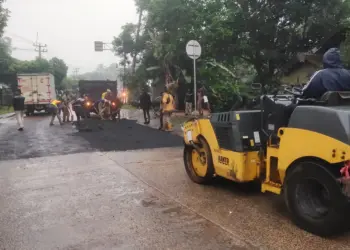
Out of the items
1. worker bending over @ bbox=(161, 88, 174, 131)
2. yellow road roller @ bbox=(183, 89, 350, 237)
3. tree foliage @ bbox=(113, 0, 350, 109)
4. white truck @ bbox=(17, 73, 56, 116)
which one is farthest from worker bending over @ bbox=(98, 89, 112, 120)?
yellow road roller @ bbox=(183, 89, 350, 237)

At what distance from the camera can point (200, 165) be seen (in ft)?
18.5

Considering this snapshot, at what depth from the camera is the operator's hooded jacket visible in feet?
12.9

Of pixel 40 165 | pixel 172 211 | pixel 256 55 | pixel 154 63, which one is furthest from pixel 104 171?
pixel 154 63

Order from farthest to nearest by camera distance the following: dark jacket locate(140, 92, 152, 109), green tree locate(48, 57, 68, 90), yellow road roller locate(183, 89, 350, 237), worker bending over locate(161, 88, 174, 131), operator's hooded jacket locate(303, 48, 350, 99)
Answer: green tree locate(48, 57, 68, 90)
dark jacket locate(140, 92, 152, 109)
worker bending over locate(161, 88, 174, 131)
operator's hooded jacket locate(303, 48, 350, 99)
yellow road roller locate(183, 89, 350, 237)

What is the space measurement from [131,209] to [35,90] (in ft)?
69.8

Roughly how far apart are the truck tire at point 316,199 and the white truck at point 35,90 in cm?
2230

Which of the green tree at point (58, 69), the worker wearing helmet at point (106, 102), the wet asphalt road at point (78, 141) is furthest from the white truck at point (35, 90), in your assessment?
the green tree at point (58, 69)

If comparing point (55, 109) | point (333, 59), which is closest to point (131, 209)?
point (333, 59)

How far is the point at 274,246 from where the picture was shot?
11.0 feet

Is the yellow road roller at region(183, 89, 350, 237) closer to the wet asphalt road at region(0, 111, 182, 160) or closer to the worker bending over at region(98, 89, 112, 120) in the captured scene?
the wet asphalt road at region(0, 111, 182, 160)

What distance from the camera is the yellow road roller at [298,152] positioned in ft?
10.8

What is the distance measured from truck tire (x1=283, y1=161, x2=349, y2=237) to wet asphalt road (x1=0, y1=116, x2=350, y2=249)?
13 cm

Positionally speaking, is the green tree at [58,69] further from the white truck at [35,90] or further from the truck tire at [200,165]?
the truck tire at [200,165]

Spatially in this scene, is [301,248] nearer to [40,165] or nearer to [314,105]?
[314,105]
